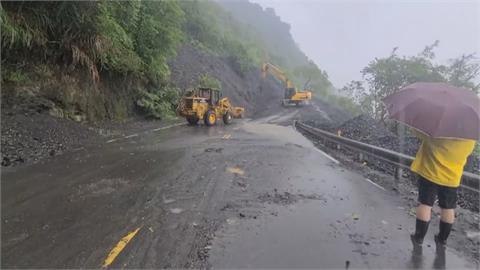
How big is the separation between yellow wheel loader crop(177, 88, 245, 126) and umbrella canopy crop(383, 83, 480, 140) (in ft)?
68.5

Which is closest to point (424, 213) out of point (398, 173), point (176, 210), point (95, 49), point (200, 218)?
point (200, 218)

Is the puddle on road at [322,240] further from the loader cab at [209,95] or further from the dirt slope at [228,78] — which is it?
the dirt slope at [228,78]

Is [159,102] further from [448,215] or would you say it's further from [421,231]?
[448,215]

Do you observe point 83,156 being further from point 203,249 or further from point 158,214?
point 203,249

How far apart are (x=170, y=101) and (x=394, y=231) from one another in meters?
26.0

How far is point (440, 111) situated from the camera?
17.3ft

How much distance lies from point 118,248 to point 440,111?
13.4ft

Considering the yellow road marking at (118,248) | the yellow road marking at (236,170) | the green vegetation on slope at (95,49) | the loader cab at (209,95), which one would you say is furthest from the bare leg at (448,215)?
the loader cab at (209,95)

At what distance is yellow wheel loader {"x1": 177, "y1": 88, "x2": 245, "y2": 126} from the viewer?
2608cm

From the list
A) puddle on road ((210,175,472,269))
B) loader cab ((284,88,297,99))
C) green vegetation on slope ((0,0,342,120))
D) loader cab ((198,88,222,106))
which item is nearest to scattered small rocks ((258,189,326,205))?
puddle on road ((210,175,472,269))

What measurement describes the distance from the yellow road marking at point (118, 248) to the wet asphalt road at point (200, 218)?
37 millimetres

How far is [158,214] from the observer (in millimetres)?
6344

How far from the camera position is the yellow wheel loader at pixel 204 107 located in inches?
1027

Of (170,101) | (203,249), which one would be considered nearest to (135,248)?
(203,249)
